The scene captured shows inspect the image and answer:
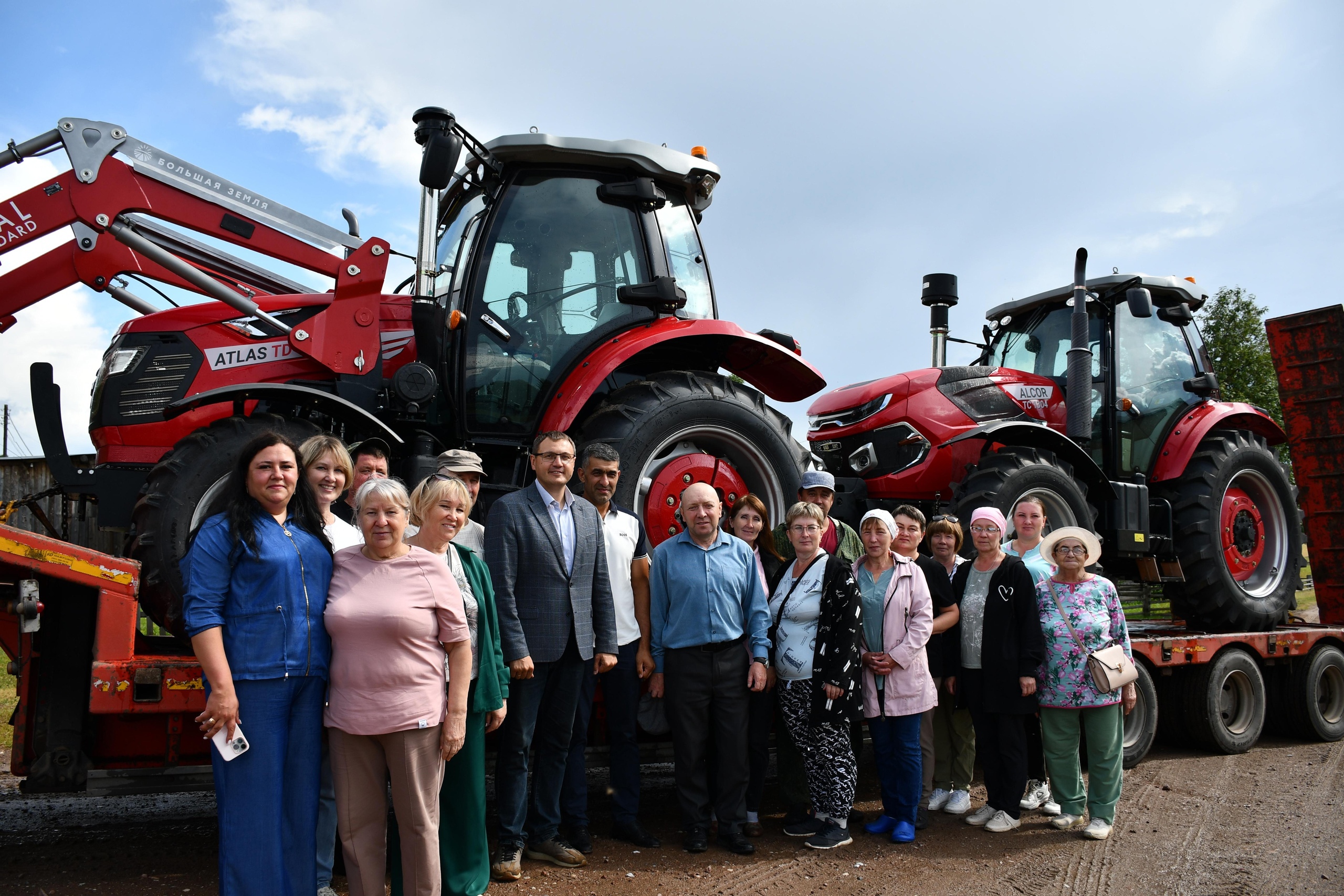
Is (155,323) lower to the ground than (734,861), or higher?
higher

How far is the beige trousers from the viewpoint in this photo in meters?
3.23

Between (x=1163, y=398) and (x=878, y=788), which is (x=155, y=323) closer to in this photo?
(x=878, y=788)

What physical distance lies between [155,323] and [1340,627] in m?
8.67

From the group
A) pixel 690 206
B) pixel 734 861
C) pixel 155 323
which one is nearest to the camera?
pixel 734 861

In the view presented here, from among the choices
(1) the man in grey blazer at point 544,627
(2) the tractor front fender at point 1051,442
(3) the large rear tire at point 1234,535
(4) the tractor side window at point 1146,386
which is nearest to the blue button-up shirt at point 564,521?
(1) the man in grey blazer at point 544,627

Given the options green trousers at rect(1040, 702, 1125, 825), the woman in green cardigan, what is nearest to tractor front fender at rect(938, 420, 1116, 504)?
green trousers at rect(1040, 702, 1125, 825)

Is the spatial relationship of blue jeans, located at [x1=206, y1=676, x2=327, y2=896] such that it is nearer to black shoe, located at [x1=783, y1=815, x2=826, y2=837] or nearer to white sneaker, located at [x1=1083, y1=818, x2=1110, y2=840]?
black shoe, located at [x1=783, y1=815, x2=826, y2=837]

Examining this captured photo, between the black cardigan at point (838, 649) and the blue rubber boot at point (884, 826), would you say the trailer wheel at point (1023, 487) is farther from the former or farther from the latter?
the blue rubber boot at point (884, 826)

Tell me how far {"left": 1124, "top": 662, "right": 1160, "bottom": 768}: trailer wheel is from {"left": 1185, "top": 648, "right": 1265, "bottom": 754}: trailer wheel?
0.53m

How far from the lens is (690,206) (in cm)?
615

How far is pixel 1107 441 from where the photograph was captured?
7.73m

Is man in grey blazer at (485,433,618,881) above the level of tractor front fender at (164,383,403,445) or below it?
below

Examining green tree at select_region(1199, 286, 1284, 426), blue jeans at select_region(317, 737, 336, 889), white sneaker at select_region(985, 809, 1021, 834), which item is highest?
green tree at select_region(1199, 286, 1284, 426)

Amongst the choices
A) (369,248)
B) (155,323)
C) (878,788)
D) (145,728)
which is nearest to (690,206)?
(369,248)
